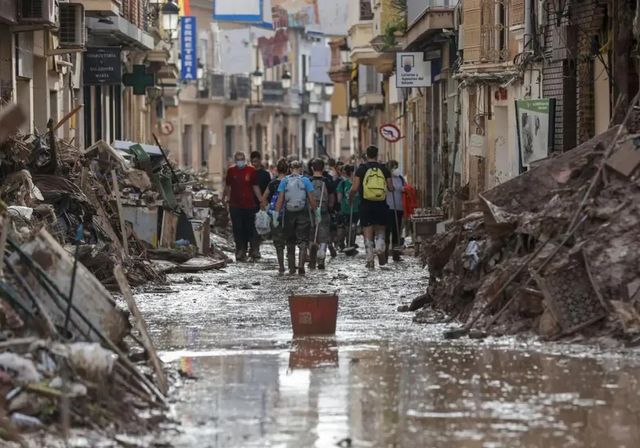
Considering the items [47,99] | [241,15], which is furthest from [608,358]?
[241,15]

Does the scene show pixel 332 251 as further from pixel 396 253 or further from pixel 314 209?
pixel 314 209

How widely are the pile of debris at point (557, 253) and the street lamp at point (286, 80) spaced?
7194cm

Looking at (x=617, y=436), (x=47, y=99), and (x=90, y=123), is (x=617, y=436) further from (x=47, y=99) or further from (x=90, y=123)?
(x=90, y=123)

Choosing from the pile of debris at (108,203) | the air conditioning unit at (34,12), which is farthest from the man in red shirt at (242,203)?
the air conditioning unit at (34,12)

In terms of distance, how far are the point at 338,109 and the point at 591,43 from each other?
199 ft

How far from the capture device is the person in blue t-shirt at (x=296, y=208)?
24.7 meters

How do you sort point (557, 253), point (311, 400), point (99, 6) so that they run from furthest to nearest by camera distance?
point (99, 6)
point (557, 253)
point (311, 400)

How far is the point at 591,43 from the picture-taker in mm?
23609

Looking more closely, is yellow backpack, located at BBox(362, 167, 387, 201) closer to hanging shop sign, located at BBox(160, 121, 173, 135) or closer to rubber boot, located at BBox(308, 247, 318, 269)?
rubber boot, located at BBox(308, 247, 318, 269)

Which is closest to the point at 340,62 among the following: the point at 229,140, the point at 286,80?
the point at 229,140

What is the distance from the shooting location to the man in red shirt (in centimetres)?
2900

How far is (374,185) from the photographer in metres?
26.2

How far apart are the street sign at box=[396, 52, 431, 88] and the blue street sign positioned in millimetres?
26475

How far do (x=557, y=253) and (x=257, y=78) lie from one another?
2776 inches
